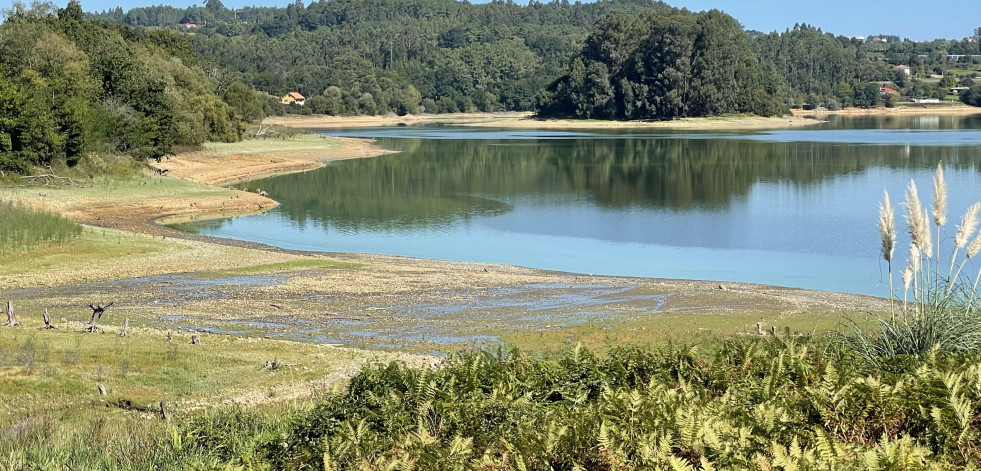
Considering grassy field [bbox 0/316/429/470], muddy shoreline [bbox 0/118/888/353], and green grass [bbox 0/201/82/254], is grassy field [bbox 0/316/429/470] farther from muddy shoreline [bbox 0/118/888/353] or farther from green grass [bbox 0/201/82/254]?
green grass [bbox 0/201/82/254]

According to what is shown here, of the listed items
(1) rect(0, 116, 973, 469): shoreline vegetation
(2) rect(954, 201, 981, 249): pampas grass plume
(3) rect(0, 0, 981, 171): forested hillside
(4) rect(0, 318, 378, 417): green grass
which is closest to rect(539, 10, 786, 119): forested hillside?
(3) rect(0, 0, 981, 171): forested hillside

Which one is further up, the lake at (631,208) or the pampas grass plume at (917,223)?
the pampas grass plume at (917,223)

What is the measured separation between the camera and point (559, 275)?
30156mm

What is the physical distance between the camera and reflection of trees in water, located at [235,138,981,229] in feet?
168

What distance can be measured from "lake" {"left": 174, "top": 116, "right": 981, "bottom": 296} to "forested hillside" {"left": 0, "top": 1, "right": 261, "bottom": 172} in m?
7.67

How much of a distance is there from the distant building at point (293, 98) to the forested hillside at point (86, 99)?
82.2 meters

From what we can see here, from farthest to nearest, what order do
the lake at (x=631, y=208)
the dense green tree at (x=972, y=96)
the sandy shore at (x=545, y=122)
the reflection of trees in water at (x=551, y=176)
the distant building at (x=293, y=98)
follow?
the dense green tree at (x=972, y=96) < the distant building at (x=293, y=98) < the sandy shore at (x=545, y=122) < the reflection of trees in water at (x=551, y=176) < the lake at (x=631, y=208)

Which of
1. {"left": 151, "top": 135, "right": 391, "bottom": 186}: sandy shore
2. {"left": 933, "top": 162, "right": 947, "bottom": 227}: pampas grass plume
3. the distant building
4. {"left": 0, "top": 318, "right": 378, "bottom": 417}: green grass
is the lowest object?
{"left": 0, "top": 318, "right": 378, "bottom": 417}: green grass

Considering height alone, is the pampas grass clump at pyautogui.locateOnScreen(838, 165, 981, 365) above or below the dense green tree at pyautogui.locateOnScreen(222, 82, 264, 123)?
below

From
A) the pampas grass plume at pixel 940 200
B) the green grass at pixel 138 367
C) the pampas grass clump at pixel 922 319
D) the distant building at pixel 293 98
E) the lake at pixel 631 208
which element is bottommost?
the lake at pixel 631 208

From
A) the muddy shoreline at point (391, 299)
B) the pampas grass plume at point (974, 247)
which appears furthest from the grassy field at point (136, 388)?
the pampas grass plume at point (974, 247)

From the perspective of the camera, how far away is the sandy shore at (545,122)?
142500mm

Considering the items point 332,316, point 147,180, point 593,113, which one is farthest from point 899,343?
point 593,113

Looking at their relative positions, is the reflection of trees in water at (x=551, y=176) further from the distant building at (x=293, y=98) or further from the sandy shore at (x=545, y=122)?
the distant building at (x=293, y=98)
